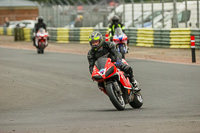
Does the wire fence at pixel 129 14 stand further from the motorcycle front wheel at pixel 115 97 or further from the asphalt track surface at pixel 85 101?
the motorcycle front wheel at pixel 115 97

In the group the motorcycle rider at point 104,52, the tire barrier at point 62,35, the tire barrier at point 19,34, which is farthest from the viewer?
the tire barrier at point 19,34

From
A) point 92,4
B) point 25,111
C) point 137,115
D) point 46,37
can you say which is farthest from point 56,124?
point 92,4

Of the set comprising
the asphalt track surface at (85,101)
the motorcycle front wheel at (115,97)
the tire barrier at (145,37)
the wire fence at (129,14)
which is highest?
the wire fence at (129,14)

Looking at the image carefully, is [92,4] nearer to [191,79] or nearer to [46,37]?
[46,37]

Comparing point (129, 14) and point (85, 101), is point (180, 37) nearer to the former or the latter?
point (129, 14)

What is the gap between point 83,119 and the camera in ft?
27.7

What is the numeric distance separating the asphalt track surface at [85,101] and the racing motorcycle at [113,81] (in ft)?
0.72

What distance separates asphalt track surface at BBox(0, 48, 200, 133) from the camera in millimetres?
7535

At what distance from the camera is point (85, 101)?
11.3 meters

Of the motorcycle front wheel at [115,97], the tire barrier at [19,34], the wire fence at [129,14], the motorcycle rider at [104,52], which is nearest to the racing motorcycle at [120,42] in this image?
the wire fence at [129,14]

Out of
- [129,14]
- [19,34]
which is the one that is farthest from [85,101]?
[19,34]

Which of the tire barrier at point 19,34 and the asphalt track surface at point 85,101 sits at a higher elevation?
the tire barrier at point 19,34

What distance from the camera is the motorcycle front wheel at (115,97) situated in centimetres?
917

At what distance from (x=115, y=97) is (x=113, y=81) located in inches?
12.8
